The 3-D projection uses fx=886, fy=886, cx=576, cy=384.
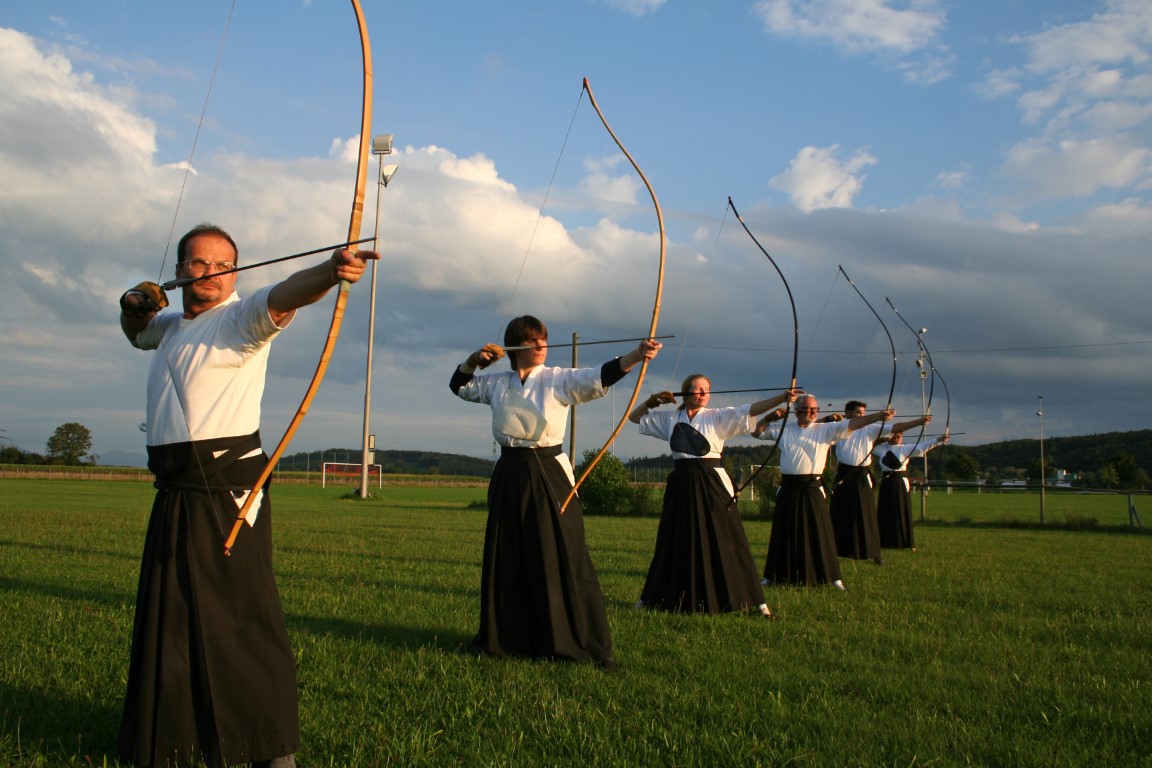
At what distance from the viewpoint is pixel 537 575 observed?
5.09 m

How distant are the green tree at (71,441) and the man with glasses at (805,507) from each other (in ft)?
301

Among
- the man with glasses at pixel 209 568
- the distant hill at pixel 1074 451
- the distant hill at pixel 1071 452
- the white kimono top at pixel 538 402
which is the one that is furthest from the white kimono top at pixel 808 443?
the distant hill at pixel 1074 451

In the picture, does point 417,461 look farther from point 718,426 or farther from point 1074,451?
point 718,426

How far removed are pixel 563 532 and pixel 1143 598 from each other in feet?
21.2

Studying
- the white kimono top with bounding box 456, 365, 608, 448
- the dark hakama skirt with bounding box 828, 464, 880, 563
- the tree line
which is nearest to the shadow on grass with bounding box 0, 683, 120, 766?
the white kimono top with bounding box 456, 365, 608, 448

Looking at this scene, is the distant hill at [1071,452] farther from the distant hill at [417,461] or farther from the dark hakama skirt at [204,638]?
the dark hakama skirt at [204,638]

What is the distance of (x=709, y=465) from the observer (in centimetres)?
727

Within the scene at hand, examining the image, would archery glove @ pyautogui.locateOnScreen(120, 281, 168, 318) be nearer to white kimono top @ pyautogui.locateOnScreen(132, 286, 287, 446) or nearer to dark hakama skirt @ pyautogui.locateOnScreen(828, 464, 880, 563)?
white kimono top @ pyautogui.locateOnScreen(132, 286, 287, 446)

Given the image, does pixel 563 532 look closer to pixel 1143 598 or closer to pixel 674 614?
pixel 674 614

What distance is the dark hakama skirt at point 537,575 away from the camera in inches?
199

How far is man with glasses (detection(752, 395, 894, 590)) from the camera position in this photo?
349 inches

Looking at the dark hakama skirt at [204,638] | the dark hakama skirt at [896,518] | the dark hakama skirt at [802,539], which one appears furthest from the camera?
the dark hakama skirt at [896,518]

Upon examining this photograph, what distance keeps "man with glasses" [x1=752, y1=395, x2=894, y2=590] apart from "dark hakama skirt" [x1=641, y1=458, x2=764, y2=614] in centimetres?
170

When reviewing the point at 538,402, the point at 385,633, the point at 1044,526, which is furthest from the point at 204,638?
the point at 1044,526
